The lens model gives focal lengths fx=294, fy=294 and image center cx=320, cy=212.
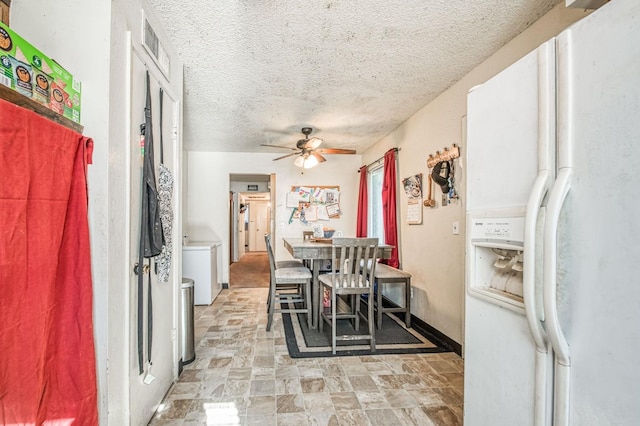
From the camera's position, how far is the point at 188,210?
4.97m

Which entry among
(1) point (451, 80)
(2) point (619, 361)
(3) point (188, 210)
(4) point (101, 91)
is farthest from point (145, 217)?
(3) point (188, 210)

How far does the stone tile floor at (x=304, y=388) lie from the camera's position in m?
1.70

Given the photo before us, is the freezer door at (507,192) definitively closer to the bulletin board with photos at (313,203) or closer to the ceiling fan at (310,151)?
the ceiling fan at (310,151)

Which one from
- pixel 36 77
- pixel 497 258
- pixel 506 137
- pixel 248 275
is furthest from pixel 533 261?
pixel 248 275

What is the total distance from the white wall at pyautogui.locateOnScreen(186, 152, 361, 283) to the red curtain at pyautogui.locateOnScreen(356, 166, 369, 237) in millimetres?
371

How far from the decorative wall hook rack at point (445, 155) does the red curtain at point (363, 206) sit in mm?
1997

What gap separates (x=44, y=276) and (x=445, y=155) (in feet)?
9.09

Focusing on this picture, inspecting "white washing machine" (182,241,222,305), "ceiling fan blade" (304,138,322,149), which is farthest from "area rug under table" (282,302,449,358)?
"ceiling fan blade" (304,138,322,149)

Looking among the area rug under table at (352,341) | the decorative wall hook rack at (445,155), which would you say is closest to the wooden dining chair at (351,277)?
the area rug under table at (352,341)

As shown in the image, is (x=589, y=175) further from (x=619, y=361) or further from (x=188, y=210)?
(x=188, y=210)

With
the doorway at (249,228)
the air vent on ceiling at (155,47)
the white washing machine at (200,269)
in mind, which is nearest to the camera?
the air vent on ceiling at (155,47)

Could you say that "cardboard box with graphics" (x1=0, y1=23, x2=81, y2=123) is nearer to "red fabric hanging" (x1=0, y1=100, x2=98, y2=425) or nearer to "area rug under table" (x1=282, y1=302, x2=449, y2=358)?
"red fabric hanging" (x1=0, y1=100, x2=98, y2=425)

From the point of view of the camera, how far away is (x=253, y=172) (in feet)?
16.8

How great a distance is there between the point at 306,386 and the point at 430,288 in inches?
64.4
